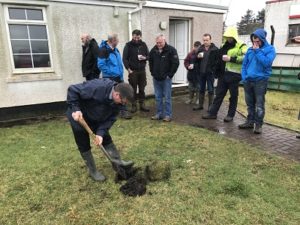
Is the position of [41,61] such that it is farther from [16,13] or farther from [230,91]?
[230,91]

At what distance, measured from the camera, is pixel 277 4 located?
1742 cm

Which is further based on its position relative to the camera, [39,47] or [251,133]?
[39,47]

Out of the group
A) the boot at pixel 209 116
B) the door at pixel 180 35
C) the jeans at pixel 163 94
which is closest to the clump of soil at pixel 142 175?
the jeans at pixel 163 94

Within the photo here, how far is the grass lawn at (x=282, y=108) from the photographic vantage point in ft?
23.9

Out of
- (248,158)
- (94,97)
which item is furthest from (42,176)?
(248,158)

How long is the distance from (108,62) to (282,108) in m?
5.78

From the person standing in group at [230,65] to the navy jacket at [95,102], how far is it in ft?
11.1

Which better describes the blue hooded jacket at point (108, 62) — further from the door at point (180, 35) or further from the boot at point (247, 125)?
the door at point (180, 35)

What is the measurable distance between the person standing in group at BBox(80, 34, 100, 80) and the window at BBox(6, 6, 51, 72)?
100cm

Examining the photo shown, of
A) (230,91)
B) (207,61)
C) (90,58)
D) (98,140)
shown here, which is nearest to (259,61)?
(230,91)

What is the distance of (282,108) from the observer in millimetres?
9297

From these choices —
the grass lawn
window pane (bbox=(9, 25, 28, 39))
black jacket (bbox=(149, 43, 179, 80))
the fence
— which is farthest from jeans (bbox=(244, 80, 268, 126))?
the fence

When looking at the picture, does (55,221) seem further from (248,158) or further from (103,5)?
(103,5)

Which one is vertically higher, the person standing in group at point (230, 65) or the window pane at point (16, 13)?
the window pane at point (16, 13)
